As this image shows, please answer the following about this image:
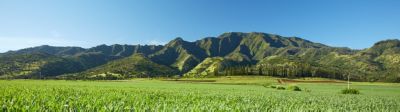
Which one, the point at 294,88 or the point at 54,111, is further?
the point at 294,88

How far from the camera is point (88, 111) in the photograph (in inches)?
418

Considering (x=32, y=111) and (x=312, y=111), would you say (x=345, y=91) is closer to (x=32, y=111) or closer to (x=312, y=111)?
(x=312, y=111)

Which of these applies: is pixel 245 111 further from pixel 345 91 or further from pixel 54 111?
pixel 345 91

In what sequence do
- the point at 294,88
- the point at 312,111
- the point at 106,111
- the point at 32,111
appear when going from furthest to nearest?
the point at 294,88 < the point at 312,111 < the point at 106,111 < the point at 32,111

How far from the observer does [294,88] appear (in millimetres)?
76750

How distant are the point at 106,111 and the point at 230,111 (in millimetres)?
4291

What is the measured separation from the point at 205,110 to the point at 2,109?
20.5 ft

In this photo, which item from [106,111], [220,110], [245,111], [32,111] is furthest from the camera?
[245,111]

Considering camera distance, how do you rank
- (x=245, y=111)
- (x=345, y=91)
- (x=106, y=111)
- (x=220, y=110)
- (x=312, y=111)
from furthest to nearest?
(x=345, y=91) → (x=312, y=111) → (x=245, y=111) → (x=220, y=110) → (x=106, y=111)

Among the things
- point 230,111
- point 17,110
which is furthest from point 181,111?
point 17,110

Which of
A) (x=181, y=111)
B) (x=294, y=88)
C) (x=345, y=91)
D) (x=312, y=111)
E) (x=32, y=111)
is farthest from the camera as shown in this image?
(x=294, y=88)

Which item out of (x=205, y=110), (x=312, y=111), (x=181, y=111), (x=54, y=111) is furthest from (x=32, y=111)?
(x=312, y=111)

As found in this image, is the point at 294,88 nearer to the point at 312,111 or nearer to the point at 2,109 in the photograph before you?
the point at 312,111

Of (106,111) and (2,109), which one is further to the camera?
(106,111)
